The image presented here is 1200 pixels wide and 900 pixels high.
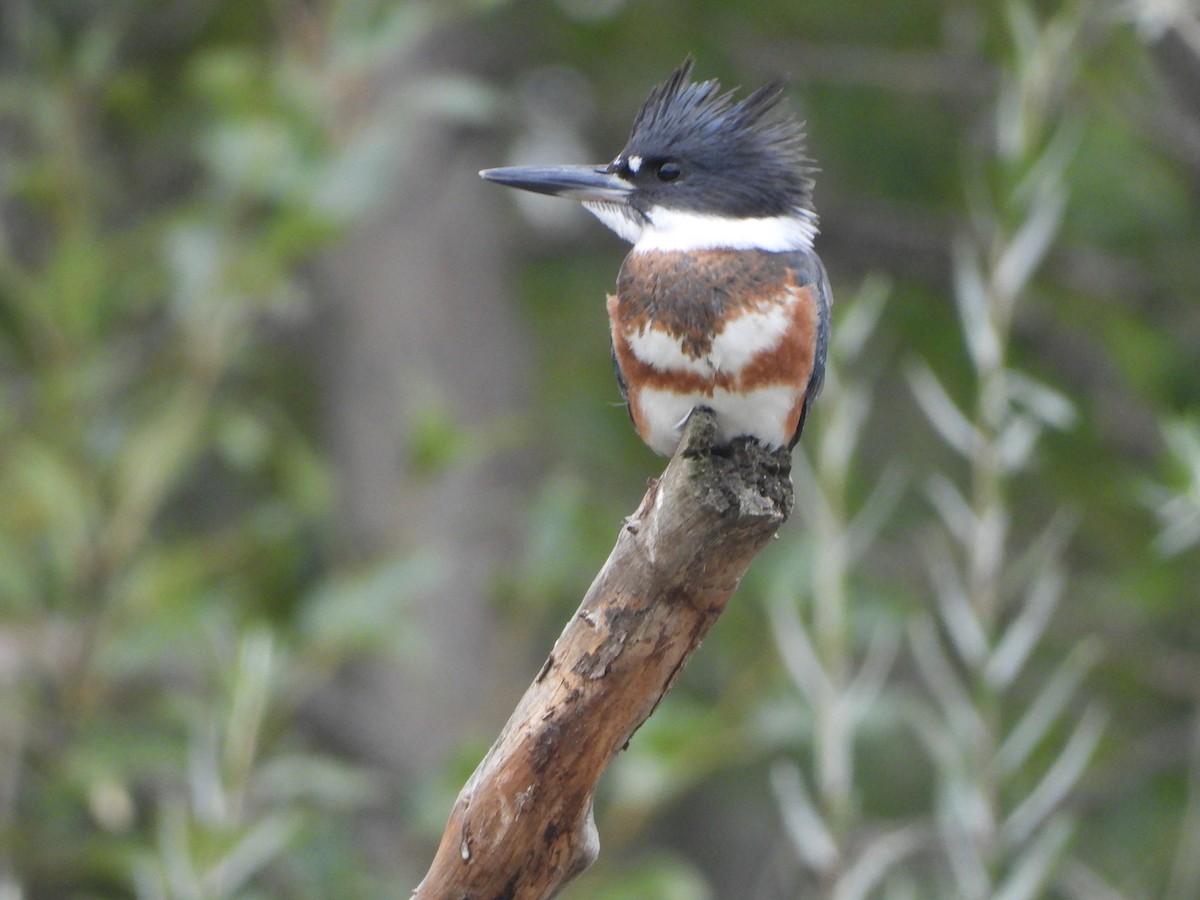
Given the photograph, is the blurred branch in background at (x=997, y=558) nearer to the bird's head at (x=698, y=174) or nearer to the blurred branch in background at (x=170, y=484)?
the bird's head at (x=698, y=174)

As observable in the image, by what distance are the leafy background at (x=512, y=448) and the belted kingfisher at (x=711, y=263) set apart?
0.55 m

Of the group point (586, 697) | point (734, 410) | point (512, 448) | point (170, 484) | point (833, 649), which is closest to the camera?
point (586, 697)

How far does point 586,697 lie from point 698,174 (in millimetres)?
1213

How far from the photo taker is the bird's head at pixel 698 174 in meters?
2.91

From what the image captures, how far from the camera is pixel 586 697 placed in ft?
7.16

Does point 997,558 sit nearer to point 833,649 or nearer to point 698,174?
point 833,649

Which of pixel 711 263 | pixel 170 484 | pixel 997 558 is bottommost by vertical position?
pixel 997 558

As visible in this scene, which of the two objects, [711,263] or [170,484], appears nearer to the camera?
[711,263]

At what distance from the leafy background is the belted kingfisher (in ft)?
1.80

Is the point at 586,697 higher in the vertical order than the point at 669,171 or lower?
lower

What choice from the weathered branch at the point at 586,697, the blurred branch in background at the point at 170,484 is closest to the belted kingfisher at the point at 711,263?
the weathered branch at the point at 586,697

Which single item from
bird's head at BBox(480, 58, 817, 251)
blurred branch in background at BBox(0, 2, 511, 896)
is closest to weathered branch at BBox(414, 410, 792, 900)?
bird's head at BBox(480, 58, 817, 251)

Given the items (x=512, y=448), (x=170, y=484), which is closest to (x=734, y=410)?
(x=170, y=484)

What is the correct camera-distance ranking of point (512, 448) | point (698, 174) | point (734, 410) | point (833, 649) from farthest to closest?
point (512, 448) → point (833, 649) → point (698, 174) → point (734, 410)
